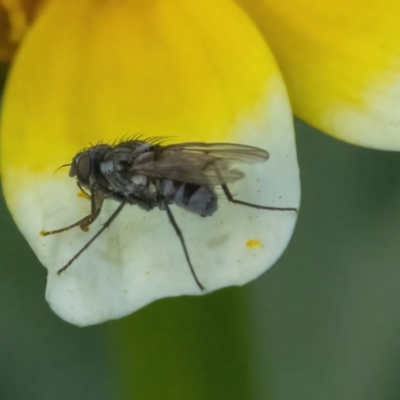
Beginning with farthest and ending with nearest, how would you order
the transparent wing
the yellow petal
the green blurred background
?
the green blurred background < the yellow petal < the transparent wing

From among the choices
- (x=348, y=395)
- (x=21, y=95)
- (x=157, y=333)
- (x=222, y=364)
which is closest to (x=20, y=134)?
(x=21, y=95)

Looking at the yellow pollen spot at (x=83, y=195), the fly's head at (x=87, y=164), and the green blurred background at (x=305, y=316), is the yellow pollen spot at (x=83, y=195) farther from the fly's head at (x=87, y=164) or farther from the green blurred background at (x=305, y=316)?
the green blurred background at (x=305, y=316)

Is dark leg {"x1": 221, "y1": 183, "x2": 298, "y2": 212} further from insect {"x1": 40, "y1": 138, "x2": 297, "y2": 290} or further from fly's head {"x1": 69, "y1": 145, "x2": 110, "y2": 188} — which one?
fly's head {"x1": 69, "y1": 145, "x2": 110, "y2": 188}

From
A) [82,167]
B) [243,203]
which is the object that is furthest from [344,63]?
[82,167]

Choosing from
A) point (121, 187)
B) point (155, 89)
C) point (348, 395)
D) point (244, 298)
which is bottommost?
point (348, 395)

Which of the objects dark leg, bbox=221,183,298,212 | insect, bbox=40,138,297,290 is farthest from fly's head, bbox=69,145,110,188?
dark leg, bbox=221,183,298,212

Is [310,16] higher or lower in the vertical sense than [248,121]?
higher

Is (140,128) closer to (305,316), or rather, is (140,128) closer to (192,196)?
(192,196)

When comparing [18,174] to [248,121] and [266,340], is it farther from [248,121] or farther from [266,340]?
[266,340]

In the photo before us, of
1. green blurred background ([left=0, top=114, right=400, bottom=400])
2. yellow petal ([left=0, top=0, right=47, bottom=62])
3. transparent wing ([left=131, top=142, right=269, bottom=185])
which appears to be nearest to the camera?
transparent wing ([left=131, top=142, right=269, bottom=185])
